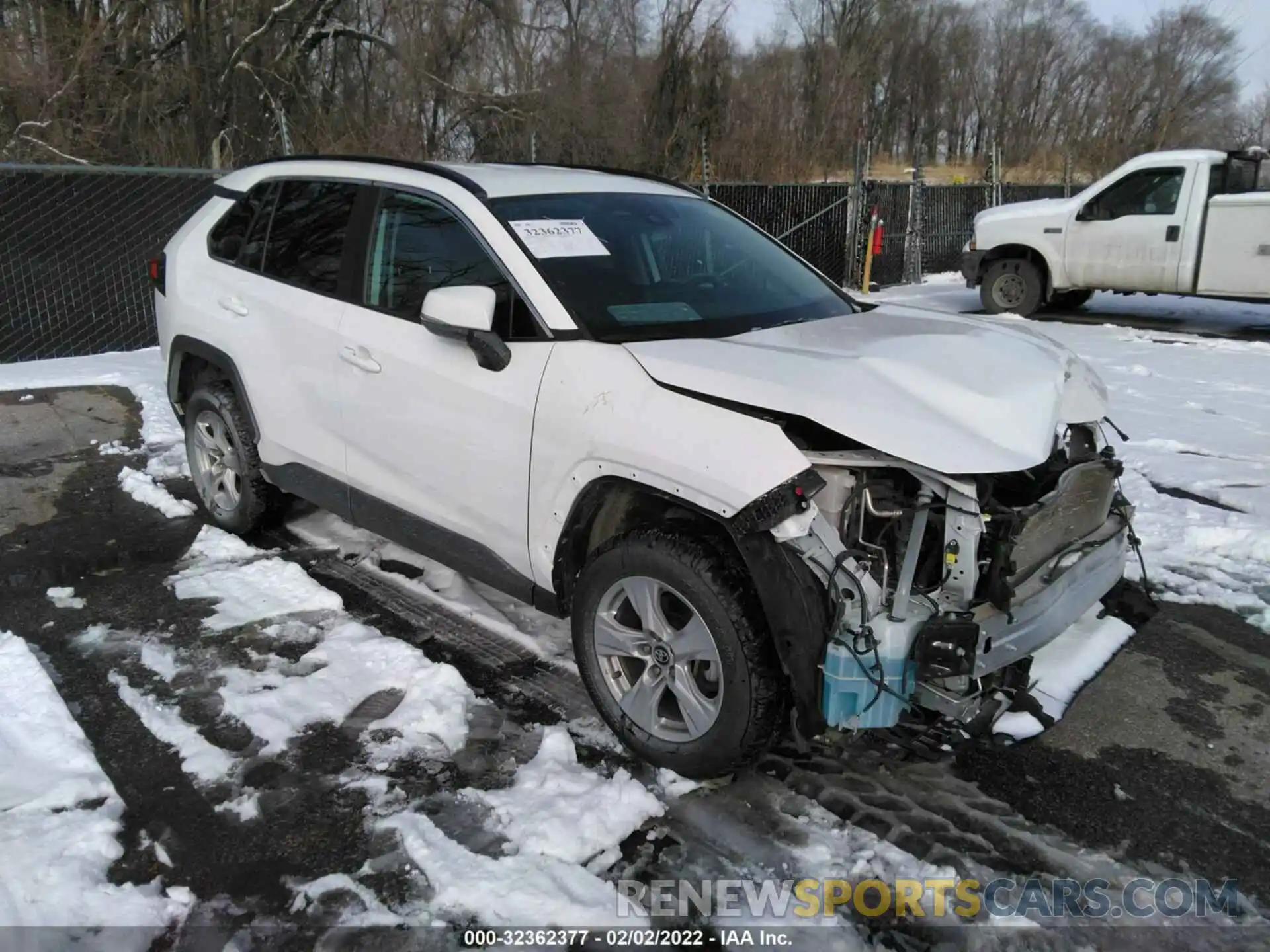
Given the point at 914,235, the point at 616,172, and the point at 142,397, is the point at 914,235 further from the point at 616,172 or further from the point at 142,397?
the point at 616,172

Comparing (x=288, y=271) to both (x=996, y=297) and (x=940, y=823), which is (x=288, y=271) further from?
(x=996, y=297)

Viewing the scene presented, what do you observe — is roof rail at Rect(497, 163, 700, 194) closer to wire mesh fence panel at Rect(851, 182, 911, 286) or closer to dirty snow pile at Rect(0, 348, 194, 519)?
dirty snow pile at Rect(0, 348, 194, 519)

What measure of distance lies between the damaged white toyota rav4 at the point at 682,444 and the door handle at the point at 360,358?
1cm

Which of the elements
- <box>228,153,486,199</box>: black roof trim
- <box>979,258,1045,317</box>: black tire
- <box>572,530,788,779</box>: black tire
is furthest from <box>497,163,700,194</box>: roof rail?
<box>979,258,1045,317</box>: black tire

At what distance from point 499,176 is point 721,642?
2196 mm

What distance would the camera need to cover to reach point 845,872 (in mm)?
2674

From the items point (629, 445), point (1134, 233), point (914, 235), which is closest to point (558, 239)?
point (629, 445)

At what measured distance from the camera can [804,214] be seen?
1523 cm

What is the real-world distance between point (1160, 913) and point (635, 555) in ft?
5.62

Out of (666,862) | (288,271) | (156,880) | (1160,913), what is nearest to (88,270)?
(288,271)

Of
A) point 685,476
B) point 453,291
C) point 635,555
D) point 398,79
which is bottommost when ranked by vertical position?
point 635,555

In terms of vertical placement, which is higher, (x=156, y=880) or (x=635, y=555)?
(x=635, y=555)

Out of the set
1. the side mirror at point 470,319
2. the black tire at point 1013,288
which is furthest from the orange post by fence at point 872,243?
the side mirror at point 470,319

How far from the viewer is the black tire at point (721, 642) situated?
9.06 feet
